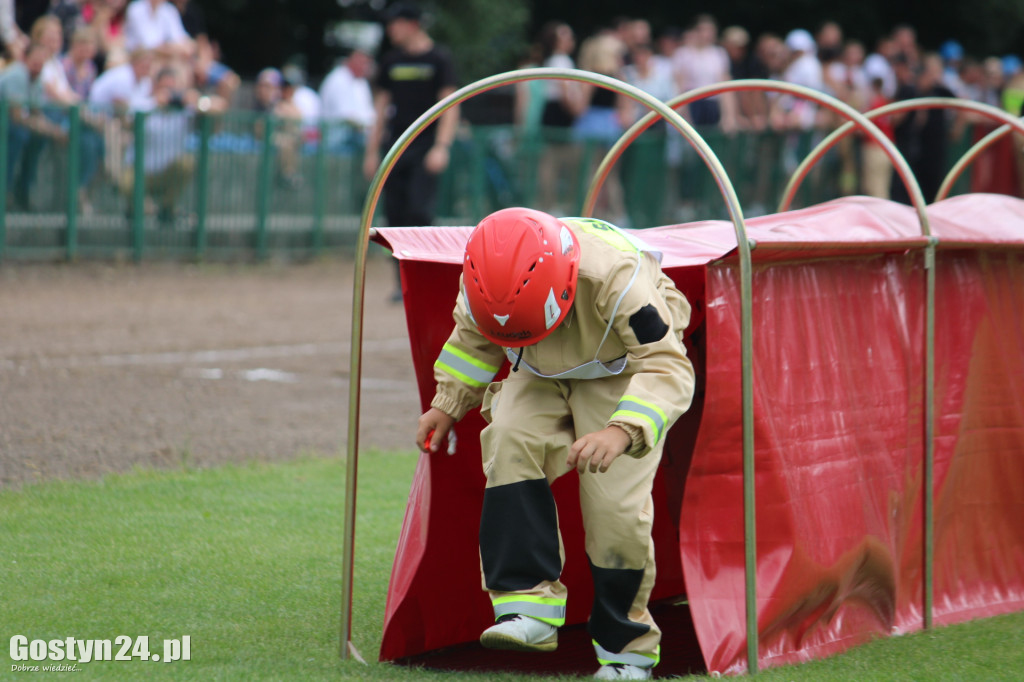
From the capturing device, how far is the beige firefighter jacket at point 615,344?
3.42 meters

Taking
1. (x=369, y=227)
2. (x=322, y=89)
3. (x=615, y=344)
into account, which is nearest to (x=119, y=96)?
(x=322, y=89)

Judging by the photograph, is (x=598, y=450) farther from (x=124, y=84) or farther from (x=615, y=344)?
(x=124, y=84)

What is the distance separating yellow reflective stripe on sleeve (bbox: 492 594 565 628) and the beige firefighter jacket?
1.54ft

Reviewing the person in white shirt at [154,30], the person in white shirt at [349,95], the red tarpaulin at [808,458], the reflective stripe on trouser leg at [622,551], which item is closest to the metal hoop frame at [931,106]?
the red tarpaulin at [808,458]

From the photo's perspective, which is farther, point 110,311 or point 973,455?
point 110,311

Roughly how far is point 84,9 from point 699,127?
7.40 m

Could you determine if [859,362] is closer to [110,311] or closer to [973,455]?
[973,455]

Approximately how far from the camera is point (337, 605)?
13.9 ft

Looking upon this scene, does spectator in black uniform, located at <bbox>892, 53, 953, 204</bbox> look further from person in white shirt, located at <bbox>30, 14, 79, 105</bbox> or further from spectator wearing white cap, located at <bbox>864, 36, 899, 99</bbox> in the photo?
person in white shirt, located at <bbox>30, 14, 79, 105</bbox>

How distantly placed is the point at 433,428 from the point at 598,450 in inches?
24.7

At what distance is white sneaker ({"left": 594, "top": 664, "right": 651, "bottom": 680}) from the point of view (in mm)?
3541

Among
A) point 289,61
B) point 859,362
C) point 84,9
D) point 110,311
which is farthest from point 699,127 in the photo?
point 859,362

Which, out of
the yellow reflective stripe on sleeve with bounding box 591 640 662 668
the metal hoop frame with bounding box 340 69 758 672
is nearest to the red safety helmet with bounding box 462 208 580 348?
the metal hoop frame with bounding box 340 69 758 672

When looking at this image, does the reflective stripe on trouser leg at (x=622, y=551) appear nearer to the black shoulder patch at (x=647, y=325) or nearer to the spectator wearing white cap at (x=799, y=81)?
the black shoulder patch at (x=647, y=325)
